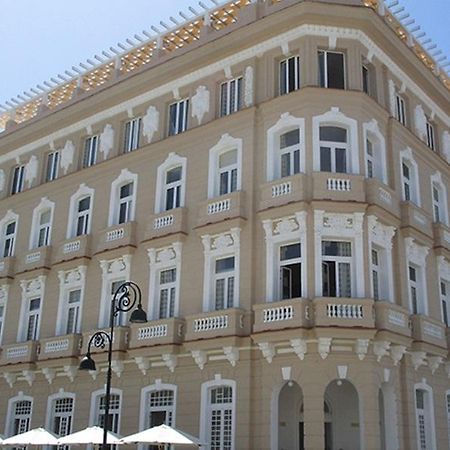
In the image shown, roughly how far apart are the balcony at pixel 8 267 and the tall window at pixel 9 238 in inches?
46.6

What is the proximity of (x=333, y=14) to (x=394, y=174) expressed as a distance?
6512 mm

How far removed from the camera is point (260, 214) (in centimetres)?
2458

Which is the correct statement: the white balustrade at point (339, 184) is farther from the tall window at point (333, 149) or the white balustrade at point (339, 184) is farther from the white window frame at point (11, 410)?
the white window frame at point (11, 410)

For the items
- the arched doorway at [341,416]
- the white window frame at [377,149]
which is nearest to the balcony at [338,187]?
the white window frame at [377,149]

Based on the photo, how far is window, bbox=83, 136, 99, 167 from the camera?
3282 centimetres

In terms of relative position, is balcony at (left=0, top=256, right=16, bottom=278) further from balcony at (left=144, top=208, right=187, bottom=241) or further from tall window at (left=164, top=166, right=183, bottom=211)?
tall window at (left=164, top=166, right=183, bottom=211)

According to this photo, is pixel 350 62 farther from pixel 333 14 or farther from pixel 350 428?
pixel 350 428

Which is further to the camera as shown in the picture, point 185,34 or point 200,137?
point 185,34

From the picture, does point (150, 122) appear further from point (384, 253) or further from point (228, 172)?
point (384, 253)

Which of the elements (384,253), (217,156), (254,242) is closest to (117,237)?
(217,156)

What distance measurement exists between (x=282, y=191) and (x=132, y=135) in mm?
9943

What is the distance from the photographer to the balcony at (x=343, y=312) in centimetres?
2177

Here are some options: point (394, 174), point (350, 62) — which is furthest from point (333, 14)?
point (394, 174)

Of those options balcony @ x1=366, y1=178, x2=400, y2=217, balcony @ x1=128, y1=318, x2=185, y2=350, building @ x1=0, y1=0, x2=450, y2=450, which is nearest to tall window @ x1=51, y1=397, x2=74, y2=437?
building @ x1=0, y1=0, x2=450, y2=450
